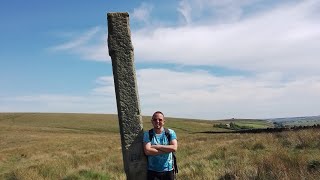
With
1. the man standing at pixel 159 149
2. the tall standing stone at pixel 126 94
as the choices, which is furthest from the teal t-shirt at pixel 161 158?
the tall standing stone at pixel 126 94

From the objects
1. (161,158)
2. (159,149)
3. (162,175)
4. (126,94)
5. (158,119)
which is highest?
(126,94)

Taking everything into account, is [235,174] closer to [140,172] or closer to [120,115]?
[140,172]

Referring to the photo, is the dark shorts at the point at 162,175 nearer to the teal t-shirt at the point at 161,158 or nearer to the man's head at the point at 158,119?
the teal t-shirt at the point at 161,158

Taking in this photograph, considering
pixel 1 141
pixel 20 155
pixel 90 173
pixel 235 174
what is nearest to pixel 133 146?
pixel 235 174

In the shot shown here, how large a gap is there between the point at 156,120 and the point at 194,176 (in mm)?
4223

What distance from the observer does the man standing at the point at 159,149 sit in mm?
7293

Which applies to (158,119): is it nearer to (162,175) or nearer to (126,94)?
(162,175)

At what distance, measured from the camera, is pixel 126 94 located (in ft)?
27.2

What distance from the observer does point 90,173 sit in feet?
44.9

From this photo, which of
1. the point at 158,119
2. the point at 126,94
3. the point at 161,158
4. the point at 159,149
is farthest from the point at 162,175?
the point at 126,94

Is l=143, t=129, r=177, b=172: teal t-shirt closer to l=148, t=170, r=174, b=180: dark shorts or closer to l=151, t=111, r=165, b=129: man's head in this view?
l=148, t=170, r=174, b=180: dark shorts

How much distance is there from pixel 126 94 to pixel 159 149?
4.86ft

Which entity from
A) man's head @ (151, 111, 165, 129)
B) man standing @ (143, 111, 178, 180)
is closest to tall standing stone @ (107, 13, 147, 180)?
man standing @ (143, 111, 178, 180)

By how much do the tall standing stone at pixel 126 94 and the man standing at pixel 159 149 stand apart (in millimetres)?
699
